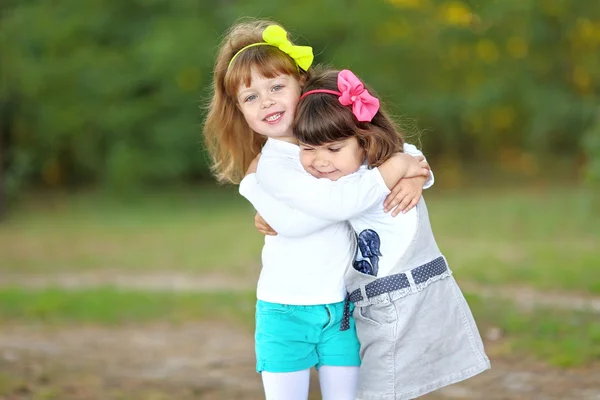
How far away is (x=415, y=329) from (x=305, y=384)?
419 mm

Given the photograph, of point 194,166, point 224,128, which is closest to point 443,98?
point 194,166

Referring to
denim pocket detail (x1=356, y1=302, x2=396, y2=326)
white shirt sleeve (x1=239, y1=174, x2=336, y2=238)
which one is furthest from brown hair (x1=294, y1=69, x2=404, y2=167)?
denim pocket detail (x1=356, y1=302, x2=396, y2=326)

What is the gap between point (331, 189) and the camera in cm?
245

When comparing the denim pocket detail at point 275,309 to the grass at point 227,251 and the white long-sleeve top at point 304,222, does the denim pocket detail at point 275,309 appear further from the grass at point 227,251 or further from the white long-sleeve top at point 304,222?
the grass at point 227,251

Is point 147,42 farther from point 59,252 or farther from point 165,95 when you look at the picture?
point 59,252

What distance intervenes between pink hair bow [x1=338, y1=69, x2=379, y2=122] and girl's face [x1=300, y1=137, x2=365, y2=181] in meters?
0.09

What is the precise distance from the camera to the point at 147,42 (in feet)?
50.0

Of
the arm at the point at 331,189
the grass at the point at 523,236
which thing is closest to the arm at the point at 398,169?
the arm at the point at 331,189

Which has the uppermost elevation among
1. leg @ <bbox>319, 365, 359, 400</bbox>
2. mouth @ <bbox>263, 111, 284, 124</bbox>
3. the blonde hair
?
the blonde hair

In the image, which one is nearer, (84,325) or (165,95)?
(84,325)

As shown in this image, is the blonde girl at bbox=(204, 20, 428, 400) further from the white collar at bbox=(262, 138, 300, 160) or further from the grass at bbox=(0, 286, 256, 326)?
the grass at bbox=(0, 286, 256, 326)

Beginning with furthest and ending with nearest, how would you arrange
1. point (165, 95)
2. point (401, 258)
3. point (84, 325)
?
1. point (165, 95)
2. point (84, 325)
3. point (401, 258)

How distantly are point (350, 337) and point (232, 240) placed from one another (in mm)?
7712

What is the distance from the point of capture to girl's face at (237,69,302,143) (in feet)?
8.61
